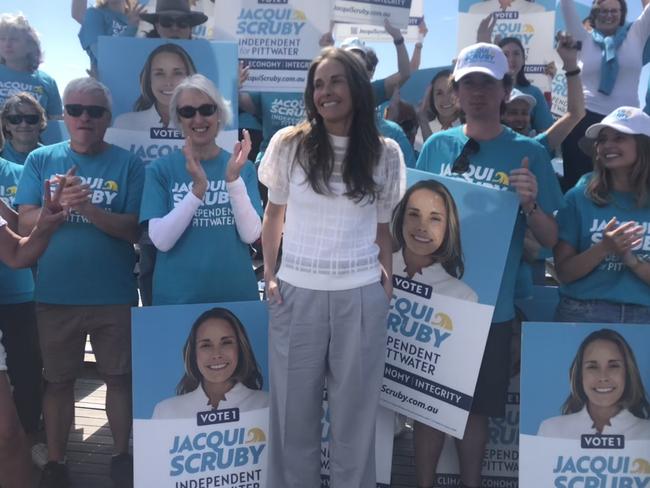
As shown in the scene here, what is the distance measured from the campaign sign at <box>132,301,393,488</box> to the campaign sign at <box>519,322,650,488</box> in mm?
1109

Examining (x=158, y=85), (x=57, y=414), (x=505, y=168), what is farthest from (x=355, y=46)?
(x=57, y=414)

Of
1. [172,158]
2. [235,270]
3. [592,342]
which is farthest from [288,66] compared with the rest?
[592,342]

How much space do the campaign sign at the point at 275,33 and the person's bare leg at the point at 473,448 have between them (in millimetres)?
2110

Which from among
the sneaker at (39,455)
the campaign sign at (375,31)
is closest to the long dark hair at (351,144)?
the sneaker at (39,455)

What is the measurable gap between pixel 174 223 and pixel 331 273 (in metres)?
0.73

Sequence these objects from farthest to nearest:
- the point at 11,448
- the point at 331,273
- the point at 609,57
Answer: the point at 609,57
the point at 11,448
the point at 331,273

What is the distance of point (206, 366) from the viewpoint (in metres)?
2.69

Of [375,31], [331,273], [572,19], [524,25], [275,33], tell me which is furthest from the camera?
[375,31]

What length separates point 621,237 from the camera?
2.51 m

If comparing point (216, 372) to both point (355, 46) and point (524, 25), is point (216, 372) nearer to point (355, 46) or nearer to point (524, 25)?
point (355, 46)

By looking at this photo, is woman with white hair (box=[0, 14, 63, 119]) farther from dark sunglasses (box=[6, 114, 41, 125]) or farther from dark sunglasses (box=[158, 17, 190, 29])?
dark sunglasses (box=[158, 17, 190, 29])

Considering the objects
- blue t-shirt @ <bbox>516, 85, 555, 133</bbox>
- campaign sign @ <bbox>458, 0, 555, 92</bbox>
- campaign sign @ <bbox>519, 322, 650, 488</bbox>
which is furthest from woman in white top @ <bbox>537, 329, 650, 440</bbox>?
campaign sign @ <bbox>458, 0, 555, 92</bbox>

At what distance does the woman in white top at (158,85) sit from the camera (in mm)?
3156

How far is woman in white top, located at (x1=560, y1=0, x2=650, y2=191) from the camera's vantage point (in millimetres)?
4117
